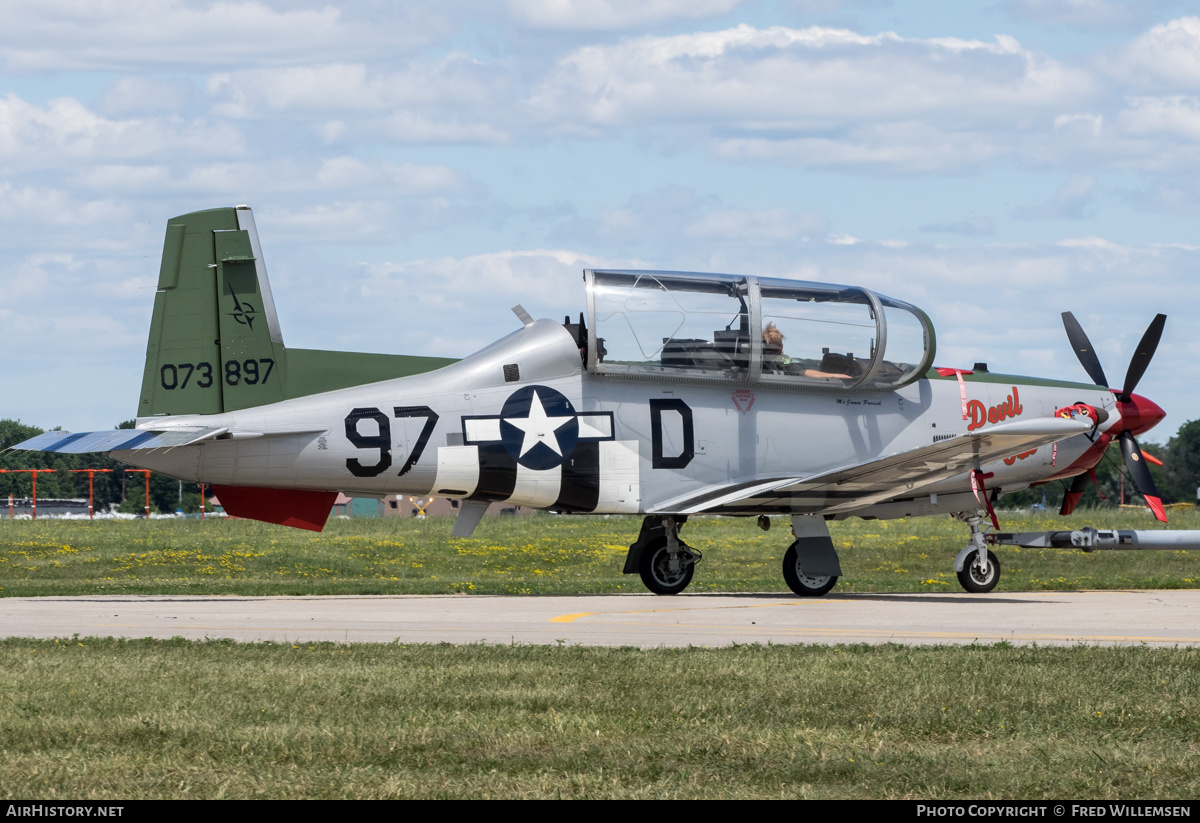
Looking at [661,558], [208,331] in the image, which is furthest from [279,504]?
[661,558]

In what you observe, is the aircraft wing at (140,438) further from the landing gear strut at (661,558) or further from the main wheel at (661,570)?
the main wheel at (661,570)

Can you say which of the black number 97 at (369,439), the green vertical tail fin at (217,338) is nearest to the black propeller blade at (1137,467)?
the black number 97 at (369,439)

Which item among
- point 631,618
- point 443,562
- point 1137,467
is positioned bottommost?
point 443,562

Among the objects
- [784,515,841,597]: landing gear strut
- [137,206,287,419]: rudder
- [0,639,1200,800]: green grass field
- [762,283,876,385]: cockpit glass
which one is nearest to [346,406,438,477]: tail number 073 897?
[137,206,287,419]: rudder

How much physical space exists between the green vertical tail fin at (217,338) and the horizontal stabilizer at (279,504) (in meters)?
1.19

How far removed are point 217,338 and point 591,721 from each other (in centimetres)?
1151

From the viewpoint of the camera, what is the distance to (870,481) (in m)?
19.4

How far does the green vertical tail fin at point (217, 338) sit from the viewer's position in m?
18.4

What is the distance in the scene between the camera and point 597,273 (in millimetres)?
18703

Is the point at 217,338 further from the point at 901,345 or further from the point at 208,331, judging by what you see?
the point at 901,345

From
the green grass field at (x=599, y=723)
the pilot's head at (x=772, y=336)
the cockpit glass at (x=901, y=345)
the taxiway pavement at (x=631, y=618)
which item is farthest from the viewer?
the cockpit glass at (x=901, y=345)

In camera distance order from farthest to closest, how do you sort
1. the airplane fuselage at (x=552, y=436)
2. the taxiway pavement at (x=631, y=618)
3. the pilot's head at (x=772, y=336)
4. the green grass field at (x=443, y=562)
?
the green grass field at (x=443, y=562)
the pilot's head at (x=772, y=336)
the airplane fuselage at (x=552, y=436)
the taxiway pavement at (x=631, y=618)

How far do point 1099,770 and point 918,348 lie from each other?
13173 millimetres

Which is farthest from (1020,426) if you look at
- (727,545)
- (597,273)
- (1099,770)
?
(727,545)
